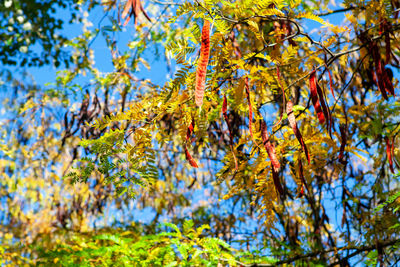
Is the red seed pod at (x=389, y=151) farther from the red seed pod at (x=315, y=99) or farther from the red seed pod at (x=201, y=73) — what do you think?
the red seed pod at (x=201, y=73)

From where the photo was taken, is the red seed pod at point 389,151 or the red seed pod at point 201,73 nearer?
the red seed pod at point 201,73

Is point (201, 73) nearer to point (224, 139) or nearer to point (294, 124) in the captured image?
point (294, 124)

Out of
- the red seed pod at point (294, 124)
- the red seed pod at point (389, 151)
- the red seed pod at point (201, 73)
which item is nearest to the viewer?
the red seed pod at point (201, 73)

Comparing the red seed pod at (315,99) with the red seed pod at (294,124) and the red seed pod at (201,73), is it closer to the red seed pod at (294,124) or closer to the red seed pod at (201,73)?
the red seed pod at (294,124)

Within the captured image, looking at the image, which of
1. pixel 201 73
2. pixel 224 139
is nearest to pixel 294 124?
pixel 201 73

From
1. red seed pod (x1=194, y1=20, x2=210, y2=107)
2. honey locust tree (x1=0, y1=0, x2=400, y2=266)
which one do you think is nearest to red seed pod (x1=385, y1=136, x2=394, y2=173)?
honey locust tree (x1=0, y1=0, x2=400, y2=266)

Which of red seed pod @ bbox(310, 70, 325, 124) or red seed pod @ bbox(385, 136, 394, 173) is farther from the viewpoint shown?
red seed pod @ bbox(385, 136, 394, 173)

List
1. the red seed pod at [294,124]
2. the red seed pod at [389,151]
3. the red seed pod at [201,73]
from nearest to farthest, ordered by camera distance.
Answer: the red seed pod at [201,73], the red seed pod at [294,124], the red seed pod at [389,151]

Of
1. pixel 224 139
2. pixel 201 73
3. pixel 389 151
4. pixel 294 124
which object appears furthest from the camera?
pixel 224 139

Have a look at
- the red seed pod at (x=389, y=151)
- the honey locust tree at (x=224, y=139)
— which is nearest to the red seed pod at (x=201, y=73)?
the honey locust tree at (x=224, y=139)

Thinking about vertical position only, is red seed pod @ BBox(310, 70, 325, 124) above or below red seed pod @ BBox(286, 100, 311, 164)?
above

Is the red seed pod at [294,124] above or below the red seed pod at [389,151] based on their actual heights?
below

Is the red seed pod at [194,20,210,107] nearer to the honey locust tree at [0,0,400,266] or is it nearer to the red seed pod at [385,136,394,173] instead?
the honey locust tree at [0,0,400,266]

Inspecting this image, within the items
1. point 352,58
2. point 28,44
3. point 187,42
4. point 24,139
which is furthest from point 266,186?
point 28,44
